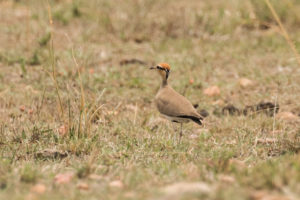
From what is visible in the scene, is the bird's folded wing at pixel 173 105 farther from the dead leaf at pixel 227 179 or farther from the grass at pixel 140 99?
the dead leaf at pixel 227 179

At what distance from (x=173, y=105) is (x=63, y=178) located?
1.59m

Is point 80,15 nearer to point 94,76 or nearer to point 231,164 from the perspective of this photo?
point 94,76

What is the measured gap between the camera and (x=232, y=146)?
4957 mm

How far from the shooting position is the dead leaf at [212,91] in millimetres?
6648

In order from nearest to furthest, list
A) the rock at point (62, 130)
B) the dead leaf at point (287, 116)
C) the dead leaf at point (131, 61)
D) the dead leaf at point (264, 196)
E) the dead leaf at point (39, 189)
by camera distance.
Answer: the dead leaf at point (264, 196), the dead leaf at point (39, 189), the rock at point (62, 130), the dead leaf at point (287, 116), the dead leaf at point (131, 61)

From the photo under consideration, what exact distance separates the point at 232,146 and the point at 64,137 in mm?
1498

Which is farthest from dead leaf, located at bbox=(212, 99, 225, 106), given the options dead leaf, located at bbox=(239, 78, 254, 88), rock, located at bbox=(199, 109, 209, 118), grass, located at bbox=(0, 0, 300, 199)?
dead leaf, located at bbox=(239, 78, 254, 88)

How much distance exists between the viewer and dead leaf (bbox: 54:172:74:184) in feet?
11.9

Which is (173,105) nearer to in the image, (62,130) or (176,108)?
(176,108)

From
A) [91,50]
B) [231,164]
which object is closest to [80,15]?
[91,50]

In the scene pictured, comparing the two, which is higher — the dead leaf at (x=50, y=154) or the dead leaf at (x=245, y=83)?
the dead leaf at (x=245, y=83)

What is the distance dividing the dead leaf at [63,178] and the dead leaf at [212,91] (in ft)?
10.4

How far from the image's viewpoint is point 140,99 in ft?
21.4

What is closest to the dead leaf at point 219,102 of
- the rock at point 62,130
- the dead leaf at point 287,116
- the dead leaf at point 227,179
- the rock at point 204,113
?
the rock at point 204,113
